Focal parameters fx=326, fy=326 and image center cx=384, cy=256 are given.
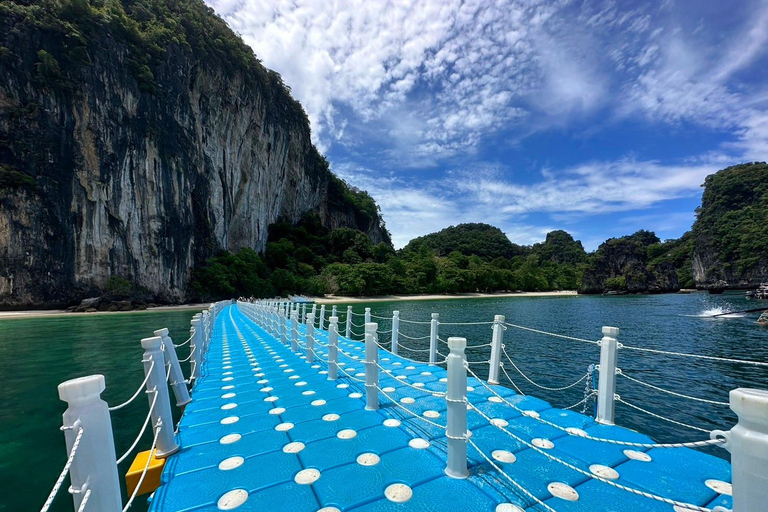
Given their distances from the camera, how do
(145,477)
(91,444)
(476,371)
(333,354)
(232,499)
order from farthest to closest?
(476,371)
(333,354)
(145,477)
(232,499)
(91,444)

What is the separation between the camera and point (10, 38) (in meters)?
29.5

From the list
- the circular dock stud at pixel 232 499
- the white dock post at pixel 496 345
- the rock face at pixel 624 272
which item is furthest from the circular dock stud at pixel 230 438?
the rock face at pixel 624 272

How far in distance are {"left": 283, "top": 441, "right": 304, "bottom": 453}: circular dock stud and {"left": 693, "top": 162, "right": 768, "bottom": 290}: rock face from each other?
82490 mm

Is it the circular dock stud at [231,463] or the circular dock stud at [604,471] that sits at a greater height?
the circular dock stud at [604,471]

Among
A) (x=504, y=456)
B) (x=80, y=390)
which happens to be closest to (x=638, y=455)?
(x=504, y=456)

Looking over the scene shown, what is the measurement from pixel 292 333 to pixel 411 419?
5169 millimetres

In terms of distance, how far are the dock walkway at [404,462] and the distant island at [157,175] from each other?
125 ft

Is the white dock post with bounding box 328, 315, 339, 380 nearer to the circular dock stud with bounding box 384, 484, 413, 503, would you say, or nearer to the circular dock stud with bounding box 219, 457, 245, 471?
the circular dock stud with bounding box 219, 457, 245, 471

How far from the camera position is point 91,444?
1.75 metres

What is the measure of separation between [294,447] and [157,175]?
42132 mm

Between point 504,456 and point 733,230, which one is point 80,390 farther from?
point 733,230

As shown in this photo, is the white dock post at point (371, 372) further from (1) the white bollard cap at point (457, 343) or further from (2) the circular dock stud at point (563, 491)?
(2) the circular dock stud at point (563, 491)

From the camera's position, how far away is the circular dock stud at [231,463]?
2939 mm

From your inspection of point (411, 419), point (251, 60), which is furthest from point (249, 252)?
point (411, 419)
